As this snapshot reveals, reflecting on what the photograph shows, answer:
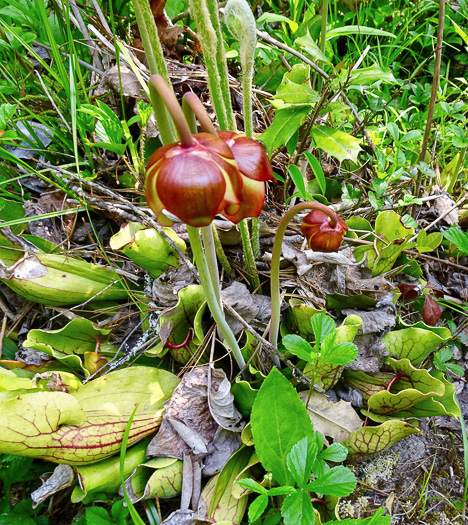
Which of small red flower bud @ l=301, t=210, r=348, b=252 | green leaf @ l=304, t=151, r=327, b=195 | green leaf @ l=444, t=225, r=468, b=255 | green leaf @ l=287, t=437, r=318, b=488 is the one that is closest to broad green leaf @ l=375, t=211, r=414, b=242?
green leaf @ l=444, t=225, r=468, b=255

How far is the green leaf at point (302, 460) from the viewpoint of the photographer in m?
0.73

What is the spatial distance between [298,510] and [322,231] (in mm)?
540

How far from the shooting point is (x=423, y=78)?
2.00 meters

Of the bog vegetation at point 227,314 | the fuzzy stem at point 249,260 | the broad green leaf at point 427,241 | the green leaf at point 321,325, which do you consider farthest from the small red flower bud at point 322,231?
the broad green leaf at point 427,241

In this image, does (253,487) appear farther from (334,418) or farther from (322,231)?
(322,231)

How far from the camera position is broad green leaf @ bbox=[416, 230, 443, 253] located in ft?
4.05

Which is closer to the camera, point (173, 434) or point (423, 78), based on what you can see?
point (173, 434)

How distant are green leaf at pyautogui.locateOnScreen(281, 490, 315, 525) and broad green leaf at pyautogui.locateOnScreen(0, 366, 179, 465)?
0.41 meters

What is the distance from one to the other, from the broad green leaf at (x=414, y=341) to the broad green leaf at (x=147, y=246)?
27.3 inches

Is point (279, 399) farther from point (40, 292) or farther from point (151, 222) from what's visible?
point (40, 292)

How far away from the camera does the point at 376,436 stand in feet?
3.12

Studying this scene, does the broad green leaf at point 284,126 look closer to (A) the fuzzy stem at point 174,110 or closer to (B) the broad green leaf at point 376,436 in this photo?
(A) the fuzzy stem at point 174,110

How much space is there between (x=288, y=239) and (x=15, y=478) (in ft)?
3.43

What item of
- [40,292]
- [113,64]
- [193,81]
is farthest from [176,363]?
[113,64]
